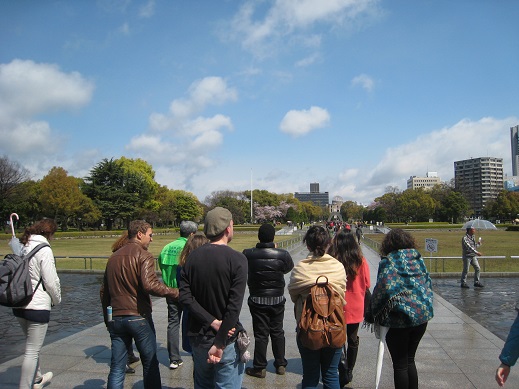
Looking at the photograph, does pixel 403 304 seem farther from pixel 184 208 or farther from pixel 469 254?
pixel 184 208

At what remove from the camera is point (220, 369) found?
113 inches


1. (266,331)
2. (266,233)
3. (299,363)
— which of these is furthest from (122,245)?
(299,363)

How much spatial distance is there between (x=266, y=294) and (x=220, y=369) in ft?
7.00

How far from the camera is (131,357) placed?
5445mm

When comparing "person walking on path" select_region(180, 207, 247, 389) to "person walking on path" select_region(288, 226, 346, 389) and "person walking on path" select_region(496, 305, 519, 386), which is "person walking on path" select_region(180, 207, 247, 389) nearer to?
"person walking on path" select_region(288, 226, 346, 389)

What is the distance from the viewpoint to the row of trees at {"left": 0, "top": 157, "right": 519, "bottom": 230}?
190ft

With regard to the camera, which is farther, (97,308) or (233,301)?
(97,308)

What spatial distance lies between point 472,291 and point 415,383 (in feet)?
28.7

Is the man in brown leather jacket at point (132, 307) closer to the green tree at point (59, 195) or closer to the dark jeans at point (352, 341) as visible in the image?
the dark jeans at point (352, 341)

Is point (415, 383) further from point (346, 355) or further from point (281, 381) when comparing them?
point (281, 381)

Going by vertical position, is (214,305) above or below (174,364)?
above

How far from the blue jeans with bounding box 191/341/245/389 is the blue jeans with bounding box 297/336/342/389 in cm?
82

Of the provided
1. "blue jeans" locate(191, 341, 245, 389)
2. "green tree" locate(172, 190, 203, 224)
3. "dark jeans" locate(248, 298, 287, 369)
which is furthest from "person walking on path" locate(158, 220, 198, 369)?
"green tree" locate(172, 190, 203, 224)

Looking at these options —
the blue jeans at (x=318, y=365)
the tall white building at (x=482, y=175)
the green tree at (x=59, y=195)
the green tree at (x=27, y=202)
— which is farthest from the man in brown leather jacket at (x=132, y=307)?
the tall white building at (x=482, y=175)
